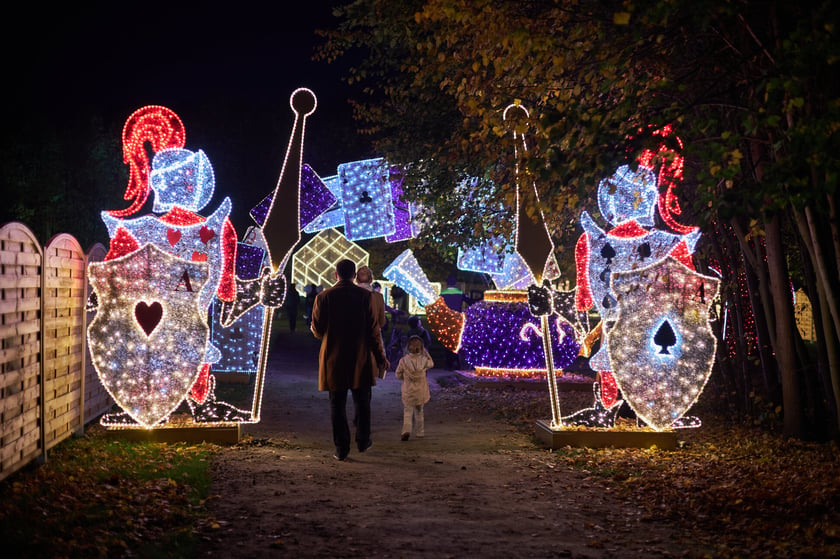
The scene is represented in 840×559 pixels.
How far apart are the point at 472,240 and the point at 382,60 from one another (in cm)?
374

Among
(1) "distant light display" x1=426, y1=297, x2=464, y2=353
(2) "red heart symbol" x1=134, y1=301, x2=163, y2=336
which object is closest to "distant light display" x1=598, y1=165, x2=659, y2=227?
(2) "red heart symbol" x1=134, y1=301, x2=163, y2=336

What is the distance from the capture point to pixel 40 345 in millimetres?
7523

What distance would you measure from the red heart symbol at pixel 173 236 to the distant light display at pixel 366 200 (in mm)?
5712

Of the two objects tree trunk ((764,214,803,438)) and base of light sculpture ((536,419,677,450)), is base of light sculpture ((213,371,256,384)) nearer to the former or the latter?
base of light sculpture ((536,419,677,450))

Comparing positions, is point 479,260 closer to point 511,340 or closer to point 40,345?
point 511,340

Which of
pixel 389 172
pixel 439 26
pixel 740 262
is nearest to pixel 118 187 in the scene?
pixel 389 172

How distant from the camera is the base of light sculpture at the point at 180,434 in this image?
879 cm

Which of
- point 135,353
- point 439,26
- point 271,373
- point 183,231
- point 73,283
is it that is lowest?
point 271,373

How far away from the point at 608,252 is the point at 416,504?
408 centimetres

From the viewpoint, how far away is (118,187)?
29047mm

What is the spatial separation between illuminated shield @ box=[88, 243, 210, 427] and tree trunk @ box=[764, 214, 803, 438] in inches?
258

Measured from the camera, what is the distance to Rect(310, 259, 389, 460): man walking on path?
834 centimetres

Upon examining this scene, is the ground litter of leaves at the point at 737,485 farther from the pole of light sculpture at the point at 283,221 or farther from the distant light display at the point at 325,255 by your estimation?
the distant light display at the point at 325,255

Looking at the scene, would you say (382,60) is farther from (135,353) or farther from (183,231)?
(135,353)
